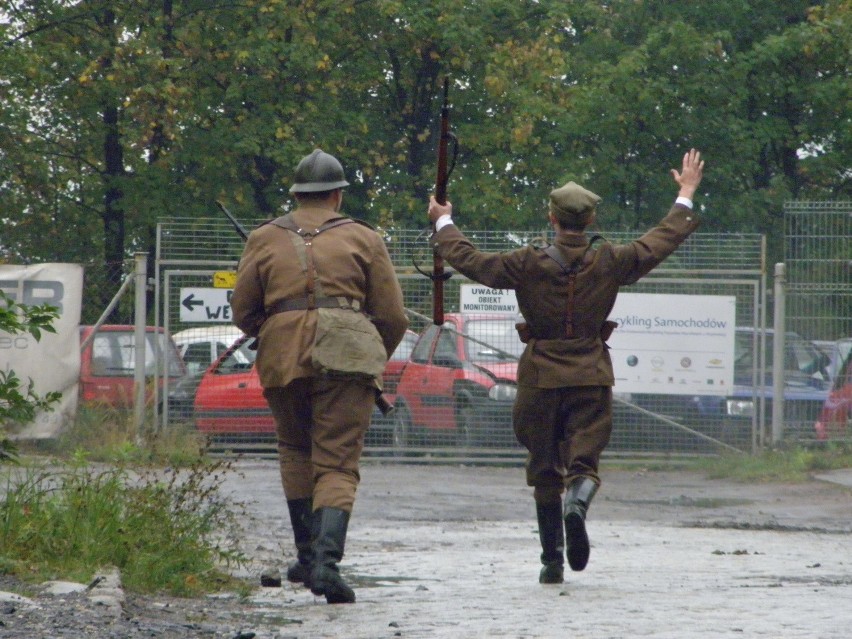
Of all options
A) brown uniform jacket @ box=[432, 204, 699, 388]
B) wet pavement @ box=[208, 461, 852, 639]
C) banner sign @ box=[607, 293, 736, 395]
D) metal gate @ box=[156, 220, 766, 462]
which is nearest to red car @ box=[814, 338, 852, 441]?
metal gate @ box=[156, 220, 766, 462]

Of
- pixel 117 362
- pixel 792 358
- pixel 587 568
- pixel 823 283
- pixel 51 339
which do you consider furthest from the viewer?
pixel 117 362

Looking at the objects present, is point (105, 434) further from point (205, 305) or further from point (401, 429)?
point (401, 429)

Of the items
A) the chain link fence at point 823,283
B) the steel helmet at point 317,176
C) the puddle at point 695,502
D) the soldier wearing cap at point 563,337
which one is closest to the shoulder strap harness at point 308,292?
the steel helmet at point 317,176

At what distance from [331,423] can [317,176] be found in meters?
1.09

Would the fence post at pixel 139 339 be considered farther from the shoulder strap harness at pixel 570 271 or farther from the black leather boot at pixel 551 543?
the shoulder strap harness at pixel 570 271

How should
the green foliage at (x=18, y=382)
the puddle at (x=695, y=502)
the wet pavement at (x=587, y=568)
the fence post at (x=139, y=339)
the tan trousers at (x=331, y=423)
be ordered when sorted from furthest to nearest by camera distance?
the fence post at (x=139, y=339) < the puddle at (x=695, y=502) < the tan trousers at (x=331, y=423) < the green foliage at (x=18, y=382) < the wet pavement at (x=587, y=568)

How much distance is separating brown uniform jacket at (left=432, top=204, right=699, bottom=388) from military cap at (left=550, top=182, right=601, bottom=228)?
105 mm

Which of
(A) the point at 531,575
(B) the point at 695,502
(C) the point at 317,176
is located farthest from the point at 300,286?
(B) the point at 695,502

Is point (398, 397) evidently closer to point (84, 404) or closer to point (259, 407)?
point (259, 407)

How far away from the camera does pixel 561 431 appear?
709 cm

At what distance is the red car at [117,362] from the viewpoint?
16547 mm

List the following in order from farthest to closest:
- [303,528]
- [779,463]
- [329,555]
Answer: [779,463] < [303,528] < [329,555]

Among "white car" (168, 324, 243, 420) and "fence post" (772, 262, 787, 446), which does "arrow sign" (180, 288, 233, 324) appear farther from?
"fence post" (772, 262, 787, 446)

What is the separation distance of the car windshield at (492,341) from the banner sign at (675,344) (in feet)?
3.32
